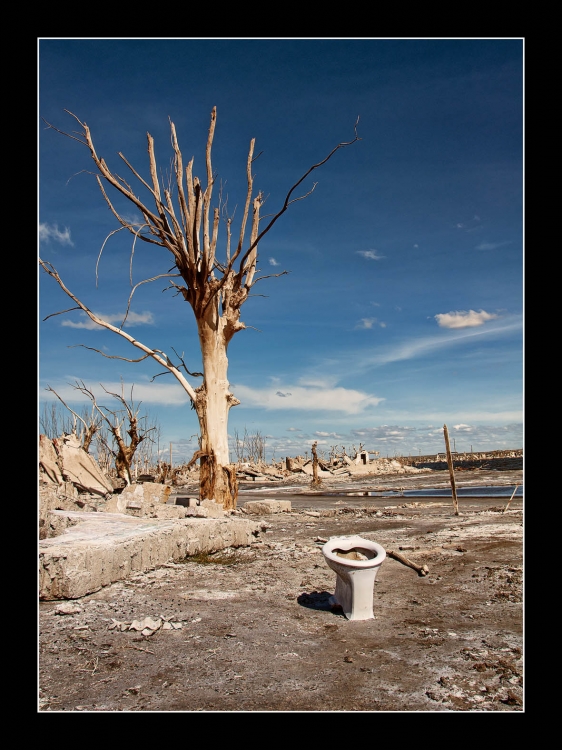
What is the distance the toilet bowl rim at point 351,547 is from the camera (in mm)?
4539

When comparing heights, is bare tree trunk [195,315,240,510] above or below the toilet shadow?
above

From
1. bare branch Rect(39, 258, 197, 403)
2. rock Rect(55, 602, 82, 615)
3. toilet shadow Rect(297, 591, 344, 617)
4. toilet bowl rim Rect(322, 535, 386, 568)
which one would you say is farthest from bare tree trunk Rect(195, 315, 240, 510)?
Result: toilet bowl rim Rect(322, 535, 386, 568)

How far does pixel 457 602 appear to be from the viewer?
17.3 ft

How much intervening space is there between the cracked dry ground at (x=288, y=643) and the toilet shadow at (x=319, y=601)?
0.07 ft

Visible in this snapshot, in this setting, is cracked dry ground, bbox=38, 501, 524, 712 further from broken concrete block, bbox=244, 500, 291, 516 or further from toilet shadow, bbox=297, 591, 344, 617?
broken concrete block, bbox=244, 500, 291, 516

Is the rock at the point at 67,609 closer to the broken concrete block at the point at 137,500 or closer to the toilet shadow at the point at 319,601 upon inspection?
the toilet shadow at the point at 319,601

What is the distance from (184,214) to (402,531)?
8.17 meters

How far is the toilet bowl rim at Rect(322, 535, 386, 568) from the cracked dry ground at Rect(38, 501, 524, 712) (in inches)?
22.0

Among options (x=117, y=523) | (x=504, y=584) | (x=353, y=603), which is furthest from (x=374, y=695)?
(x=117, y=523)

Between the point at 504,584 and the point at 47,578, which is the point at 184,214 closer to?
the point at 47,578

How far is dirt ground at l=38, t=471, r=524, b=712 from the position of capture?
3193mm

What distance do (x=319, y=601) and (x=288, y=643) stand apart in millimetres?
1281

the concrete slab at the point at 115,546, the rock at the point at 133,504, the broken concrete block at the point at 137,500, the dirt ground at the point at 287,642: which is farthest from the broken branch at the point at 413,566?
the broken concrete block at the point at 137,500

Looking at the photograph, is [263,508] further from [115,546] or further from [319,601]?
[319,601]
